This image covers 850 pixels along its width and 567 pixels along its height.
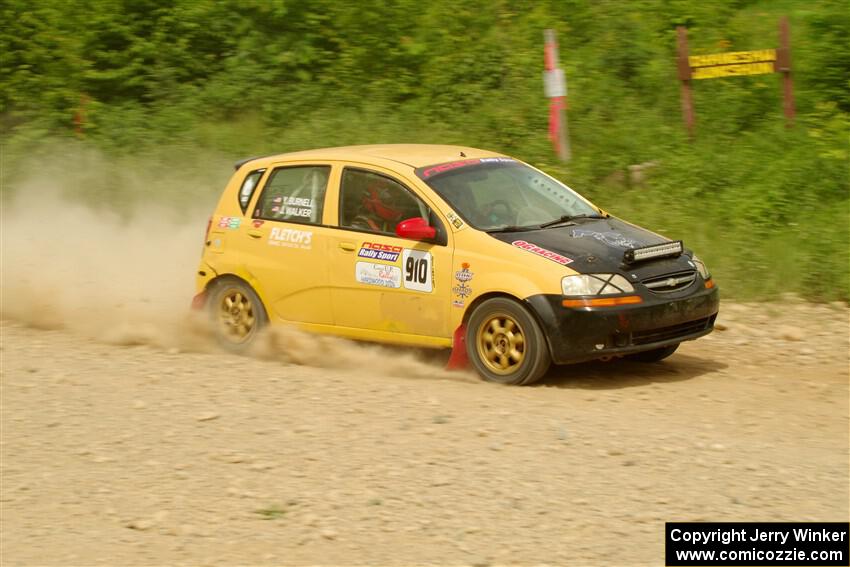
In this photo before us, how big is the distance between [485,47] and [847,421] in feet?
33.2

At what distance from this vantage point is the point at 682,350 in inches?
384

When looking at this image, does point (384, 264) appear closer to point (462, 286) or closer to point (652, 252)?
point (462, 286)

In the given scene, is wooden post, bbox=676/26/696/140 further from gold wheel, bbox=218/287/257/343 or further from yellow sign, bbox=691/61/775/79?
gold wheel, bbox=218/287/257/343

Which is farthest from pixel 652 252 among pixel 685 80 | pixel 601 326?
pixel 685 80

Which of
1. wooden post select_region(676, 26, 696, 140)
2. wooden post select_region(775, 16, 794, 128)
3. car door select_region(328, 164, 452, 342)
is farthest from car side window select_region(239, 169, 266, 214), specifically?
wooden post select_region(775, 16, 794, 128)

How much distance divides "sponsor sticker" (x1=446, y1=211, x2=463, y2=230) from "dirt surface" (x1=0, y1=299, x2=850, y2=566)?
1.09m

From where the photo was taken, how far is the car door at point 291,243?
9320 mm

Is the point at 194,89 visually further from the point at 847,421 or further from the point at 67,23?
the point at 847,421

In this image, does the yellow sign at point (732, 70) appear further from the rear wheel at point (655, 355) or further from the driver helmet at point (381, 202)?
the driver helmet at point (381, 202)

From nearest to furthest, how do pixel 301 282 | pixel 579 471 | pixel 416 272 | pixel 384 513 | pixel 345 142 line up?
pixel 384 513 → pixel 579 471 → pixel 416 272 → pixel 301 282 → pixel 345 142

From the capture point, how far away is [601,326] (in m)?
8.02

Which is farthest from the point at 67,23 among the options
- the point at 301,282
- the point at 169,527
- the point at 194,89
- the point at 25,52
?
the point at 169,527

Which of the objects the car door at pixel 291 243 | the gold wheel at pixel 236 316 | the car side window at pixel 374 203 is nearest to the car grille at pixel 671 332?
the car side window at pixel 374 203

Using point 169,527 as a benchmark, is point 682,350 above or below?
Result: above
